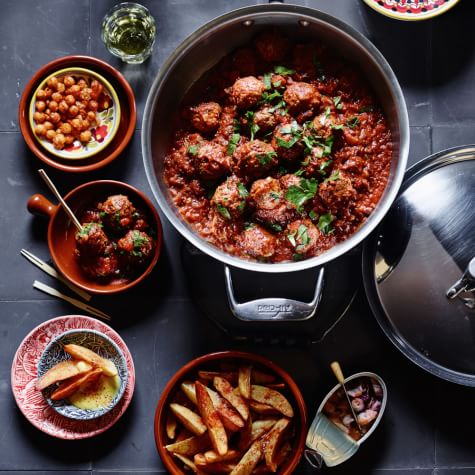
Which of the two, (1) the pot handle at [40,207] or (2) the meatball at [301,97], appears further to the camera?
(1) the pot handle at [40,207]

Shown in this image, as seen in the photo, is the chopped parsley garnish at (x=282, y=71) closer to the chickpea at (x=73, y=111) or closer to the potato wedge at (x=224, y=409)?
the chickpea at (x=73, y=111)

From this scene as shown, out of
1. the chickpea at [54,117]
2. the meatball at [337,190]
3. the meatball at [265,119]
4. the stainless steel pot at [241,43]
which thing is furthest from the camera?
the chickpea at [54,117]

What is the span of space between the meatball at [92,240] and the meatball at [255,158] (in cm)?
75

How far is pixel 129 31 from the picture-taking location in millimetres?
3273

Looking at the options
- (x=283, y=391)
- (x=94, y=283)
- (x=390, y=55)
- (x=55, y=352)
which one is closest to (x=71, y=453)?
(x=55, y=352)

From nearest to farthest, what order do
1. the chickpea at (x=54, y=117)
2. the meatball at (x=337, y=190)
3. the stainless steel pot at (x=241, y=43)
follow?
the stainless steel pot at (x=241, y=43)
the meatball at (x=337, y=190)
the chickpea at (x=54, y=117)

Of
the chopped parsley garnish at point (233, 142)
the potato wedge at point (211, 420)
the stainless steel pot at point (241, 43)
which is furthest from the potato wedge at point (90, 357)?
the chopped parsley garnish at point (233, 142)

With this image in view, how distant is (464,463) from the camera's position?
328 centimetres

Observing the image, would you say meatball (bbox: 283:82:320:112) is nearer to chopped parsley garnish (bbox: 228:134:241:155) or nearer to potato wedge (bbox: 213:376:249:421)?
chopped parsley garnish (bbox: 228:134:241:155)

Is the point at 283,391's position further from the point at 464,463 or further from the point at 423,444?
the point at 464,463

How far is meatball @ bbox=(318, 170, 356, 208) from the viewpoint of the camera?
9.05 ft

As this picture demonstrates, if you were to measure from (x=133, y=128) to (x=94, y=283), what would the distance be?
0.79 m

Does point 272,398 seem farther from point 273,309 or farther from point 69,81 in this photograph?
point 69,81

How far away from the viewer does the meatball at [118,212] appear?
10.2 ft
